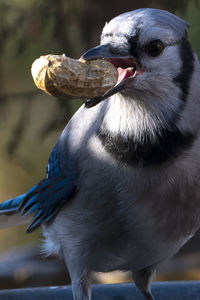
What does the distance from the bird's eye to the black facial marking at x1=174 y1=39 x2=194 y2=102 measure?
0.31ft

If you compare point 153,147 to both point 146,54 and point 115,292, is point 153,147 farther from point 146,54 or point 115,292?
point 115,292

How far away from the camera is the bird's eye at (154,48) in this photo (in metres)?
1.90

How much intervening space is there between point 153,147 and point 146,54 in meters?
0.30

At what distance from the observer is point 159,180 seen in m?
2.01

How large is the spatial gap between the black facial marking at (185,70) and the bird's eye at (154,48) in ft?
0.31

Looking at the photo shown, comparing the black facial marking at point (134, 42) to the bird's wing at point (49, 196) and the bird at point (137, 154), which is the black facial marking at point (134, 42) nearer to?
the bird at point (137, 154)

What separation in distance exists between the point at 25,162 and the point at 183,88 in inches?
119

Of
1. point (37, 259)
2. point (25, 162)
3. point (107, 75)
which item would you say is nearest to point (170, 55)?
point (107, 75)

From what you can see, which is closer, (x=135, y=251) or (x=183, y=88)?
(x=183, y=88)

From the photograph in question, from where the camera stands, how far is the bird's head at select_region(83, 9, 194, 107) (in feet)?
6.13

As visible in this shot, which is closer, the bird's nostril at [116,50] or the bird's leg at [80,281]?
the bird's nostril at [116,50]

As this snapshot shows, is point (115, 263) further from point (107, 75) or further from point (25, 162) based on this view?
point (25, 162)

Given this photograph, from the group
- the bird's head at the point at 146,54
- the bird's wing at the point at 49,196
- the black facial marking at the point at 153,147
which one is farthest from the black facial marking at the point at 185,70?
the bird's wing at the point at 49,196

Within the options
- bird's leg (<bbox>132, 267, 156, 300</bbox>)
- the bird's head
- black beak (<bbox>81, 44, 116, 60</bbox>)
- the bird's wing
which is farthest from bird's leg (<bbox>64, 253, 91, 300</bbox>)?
black beak (<bbox>81, 44, 116, 60</bbox>)
